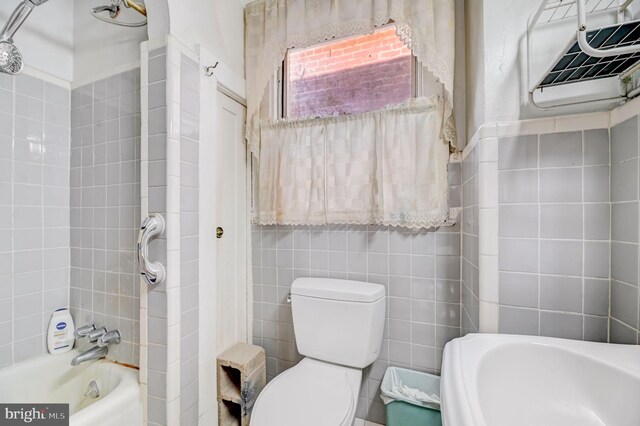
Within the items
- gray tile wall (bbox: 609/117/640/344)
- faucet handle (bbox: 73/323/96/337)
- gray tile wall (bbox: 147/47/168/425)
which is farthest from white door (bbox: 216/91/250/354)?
gray tile wall (bbox: 609/117/640/344)

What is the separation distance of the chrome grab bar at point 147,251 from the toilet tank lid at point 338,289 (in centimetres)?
60

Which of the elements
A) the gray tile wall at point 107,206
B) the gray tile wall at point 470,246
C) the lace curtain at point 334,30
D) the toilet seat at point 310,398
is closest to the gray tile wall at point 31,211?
the gray tile wall at point 107,206

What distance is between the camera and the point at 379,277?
4.55 ft

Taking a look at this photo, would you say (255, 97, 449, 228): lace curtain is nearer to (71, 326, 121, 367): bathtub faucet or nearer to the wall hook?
the wall hook

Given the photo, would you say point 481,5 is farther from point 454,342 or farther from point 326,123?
point 454,342

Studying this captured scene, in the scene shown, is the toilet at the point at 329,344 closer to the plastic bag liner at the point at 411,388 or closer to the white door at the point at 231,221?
the plastic bag liner at the point at 411,388

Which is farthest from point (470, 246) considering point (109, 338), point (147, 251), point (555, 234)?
point (109, 338)

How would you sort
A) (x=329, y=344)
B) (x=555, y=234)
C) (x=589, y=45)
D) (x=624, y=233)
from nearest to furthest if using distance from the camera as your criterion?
(x=589, y=45) < (x=624, y=233) < (x=555, y=234) < (x=329, y=344)

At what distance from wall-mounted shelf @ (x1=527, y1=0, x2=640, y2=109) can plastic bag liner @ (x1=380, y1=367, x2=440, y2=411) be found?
3.90 feet

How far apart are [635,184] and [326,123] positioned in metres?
1.16

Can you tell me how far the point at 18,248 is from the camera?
4.11ft

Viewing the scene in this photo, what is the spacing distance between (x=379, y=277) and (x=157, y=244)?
102cm

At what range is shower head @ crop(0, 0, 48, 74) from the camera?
41.7 inches

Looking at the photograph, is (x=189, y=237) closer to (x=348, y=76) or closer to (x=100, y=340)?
(x=100, y=340)
